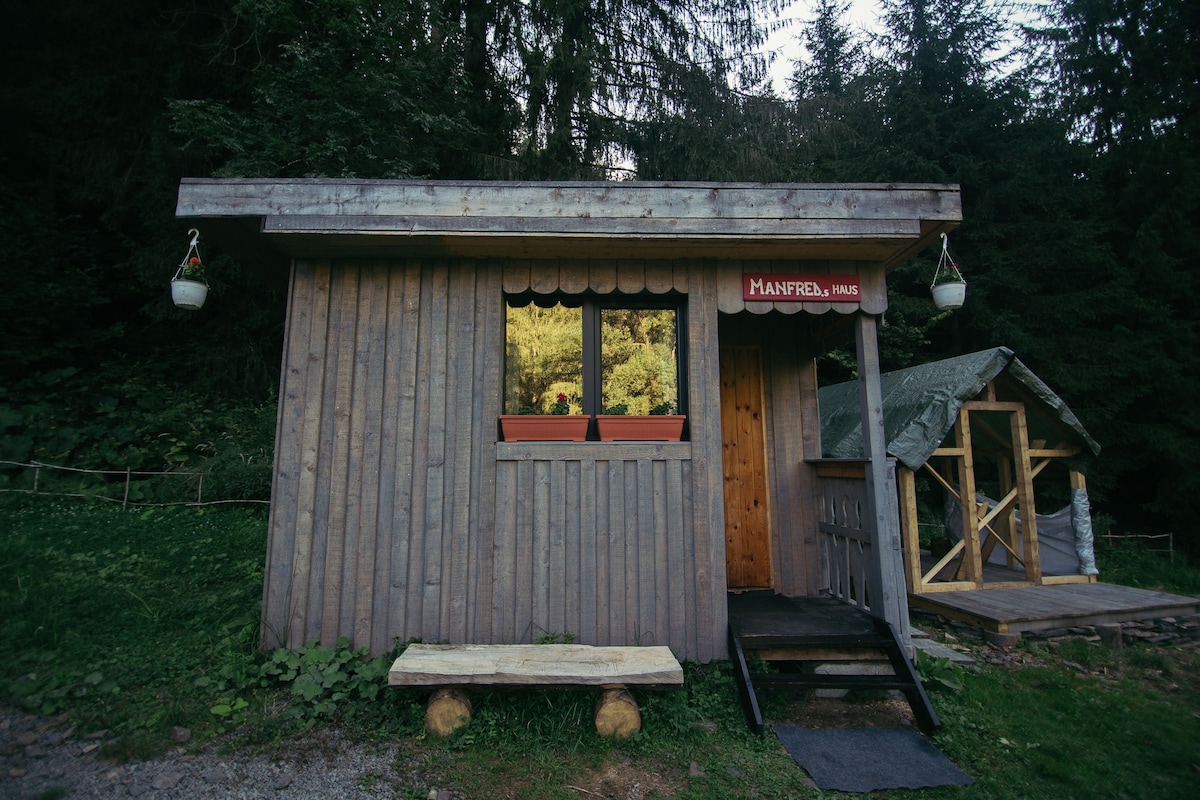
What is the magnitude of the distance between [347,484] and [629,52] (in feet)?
32.8

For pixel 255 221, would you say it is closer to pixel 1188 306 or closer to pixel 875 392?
pixel 875 392

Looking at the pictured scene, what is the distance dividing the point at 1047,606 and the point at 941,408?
6.99 ft

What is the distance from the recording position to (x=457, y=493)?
13.6 ft

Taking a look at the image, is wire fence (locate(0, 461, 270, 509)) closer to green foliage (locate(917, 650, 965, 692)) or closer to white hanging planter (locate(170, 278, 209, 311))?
white hanging planter (locate(170, 278, 209, 311))

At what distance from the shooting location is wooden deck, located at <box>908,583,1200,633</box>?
216 inches

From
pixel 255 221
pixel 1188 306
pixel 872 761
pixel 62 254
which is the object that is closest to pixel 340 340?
pixel 255 221

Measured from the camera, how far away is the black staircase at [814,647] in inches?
144

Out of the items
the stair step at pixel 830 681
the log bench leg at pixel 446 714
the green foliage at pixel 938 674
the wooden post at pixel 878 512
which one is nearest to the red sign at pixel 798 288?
the wooden post at pixel 878 512

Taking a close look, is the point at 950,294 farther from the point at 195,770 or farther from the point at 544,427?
the point at 195,770

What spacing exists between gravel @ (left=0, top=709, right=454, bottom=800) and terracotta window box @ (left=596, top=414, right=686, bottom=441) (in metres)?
2.28

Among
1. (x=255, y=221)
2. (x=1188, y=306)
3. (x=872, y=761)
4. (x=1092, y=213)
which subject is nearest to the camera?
(x=872, y=761)

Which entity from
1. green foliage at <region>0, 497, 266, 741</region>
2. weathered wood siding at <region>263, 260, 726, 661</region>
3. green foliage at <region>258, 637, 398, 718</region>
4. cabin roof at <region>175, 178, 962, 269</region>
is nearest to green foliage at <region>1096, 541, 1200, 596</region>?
cabin roof at <region>175, 178, 962, 269</region>

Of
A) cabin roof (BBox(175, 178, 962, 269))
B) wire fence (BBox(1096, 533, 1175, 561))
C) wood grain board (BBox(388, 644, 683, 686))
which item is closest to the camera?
wood grain board (BBox(388, 644, 683, 686))

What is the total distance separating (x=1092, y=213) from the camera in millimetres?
10953
